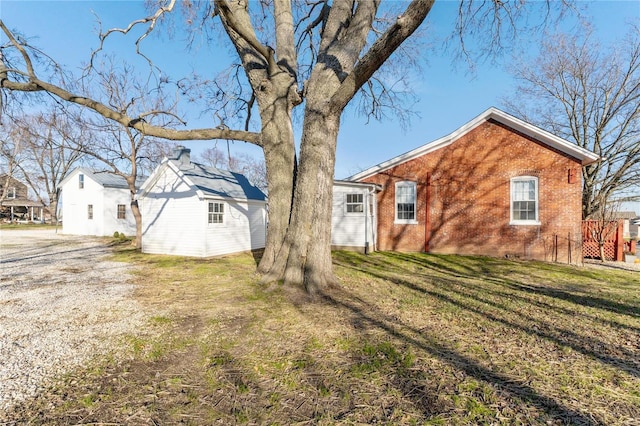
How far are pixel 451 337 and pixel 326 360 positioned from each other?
5.79 feet

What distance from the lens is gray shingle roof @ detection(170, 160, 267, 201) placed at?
43.3 ft

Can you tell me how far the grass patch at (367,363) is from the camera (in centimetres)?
253

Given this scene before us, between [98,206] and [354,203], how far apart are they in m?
19.9

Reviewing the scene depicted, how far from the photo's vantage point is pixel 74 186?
80.7ft

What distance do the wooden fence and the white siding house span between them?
8622mm

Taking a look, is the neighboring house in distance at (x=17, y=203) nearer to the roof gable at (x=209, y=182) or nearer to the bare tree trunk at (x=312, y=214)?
the roof gable at (x=209, y=182)

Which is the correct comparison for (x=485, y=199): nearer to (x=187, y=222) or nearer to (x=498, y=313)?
(x=498, y=313)

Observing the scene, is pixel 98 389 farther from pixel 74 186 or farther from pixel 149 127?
pixel 74 186

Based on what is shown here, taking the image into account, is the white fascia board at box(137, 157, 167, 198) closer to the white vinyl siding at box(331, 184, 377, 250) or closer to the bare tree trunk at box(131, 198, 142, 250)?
the bare tree trunk at box(131, 198, 142, 250)

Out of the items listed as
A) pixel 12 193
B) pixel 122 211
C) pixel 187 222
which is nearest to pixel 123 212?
pixel 122 211

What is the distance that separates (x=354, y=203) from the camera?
48.0 ft

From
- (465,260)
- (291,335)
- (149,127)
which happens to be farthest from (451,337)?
(465,260)

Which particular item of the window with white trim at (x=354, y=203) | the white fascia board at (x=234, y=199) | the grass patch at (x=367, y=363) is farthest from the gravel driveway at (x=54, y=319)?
the window with white trim at (x=354, y=203)

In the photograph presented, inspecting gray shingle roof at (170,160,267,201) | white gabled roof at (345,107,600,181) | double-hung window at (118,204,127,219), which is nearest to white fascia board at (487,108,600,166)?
white gabled roof at (345,107,600,181)
